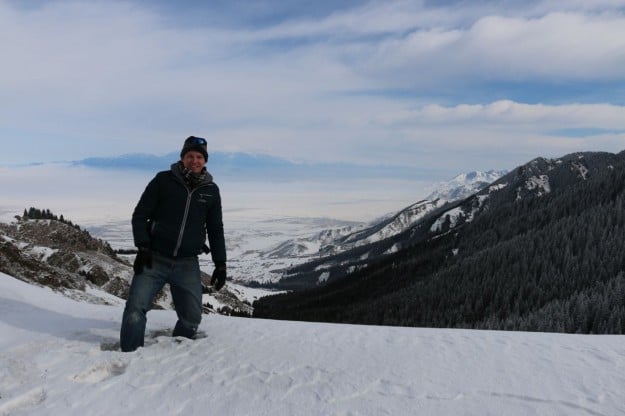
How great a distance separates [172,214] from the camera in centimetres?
751

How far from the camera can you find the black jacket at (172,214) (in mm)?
7355

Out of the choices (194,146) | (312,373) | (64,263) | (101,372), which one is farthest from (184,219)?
(64,263)

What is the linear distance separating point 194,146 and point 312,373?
4023mm

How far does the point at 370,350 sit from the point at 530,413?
2729 mm

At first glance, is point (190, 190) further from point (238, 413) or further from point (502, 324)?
point (502, 324)

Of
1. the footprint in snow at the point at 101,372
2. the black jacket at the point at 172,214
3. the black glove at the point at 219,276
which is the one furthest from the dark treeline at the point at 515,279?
the footprint in snow at the point at 101,372

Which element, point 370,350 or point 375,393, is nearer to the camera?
point 375,393

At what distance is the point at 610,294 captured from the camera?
277 feet

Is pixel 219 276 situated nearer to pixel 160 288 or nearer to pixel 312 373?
pixel 160 288

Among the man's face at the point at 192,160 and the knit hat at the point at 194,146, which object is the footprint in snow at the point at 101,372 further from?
the knit hat at the point at 194,146

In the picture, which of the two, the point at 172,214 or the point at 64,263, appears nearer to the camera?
the point at 172,214

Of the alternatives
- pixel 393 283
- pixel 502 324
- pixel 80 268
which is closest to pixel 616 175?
pixel 393 283

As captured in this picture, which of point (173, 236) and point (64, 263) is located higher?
point (173, 236)

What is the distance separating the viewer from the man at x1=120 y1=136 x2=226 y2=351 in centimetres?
729
